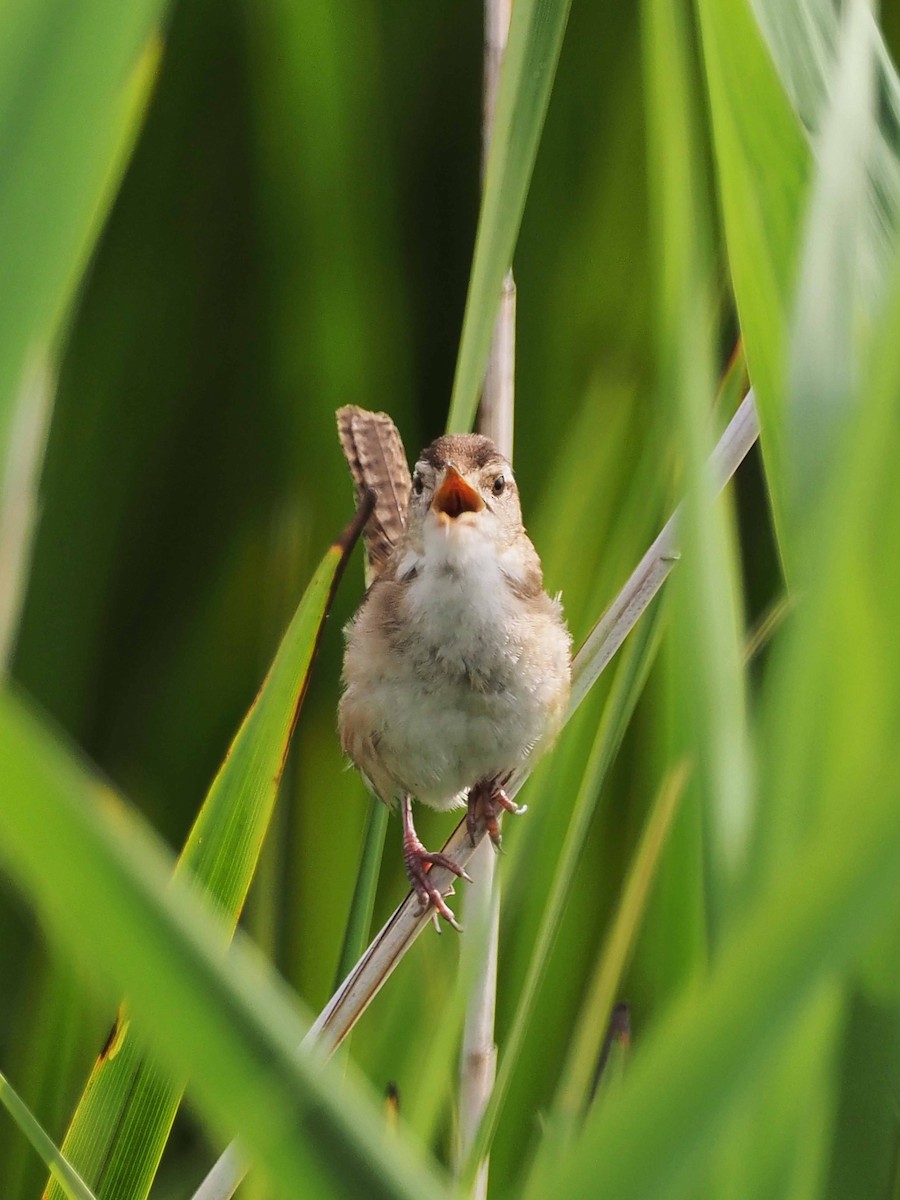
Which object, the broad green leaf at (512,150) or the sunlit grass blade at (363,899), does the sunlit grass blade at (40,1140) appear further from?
the broad green leaf at (512,150)

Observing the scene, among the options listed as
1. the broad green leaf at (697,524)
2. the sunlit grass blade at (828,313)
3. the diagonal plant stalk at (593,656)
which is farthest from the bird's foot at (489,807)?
the sunlit grass blade at (828,313)

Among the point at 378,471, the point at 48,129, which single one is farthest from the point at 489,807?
the point at 48,129

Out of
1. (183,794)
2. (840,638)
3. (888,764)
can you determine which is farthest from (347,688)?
(888,764)

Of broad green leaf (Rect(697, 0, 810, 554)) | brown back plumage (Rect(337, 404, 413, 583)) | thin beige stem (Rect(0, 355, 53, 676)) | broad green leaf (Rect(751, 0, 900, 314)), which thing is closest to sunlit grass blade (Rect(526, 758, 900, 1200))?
broad green leaf (Rect(697, 0, 810, 554))

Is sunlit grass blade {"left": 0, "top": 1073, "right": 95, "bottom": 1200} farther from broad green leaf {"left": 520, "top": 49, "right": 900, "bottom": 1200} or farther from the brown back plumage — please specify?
the brown back plumage

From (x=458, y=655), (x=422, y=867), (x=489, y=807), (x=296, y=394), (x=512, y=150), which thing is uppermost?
(x=512, y=150)

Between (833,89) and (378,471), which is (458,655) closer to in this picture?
(378,471)
